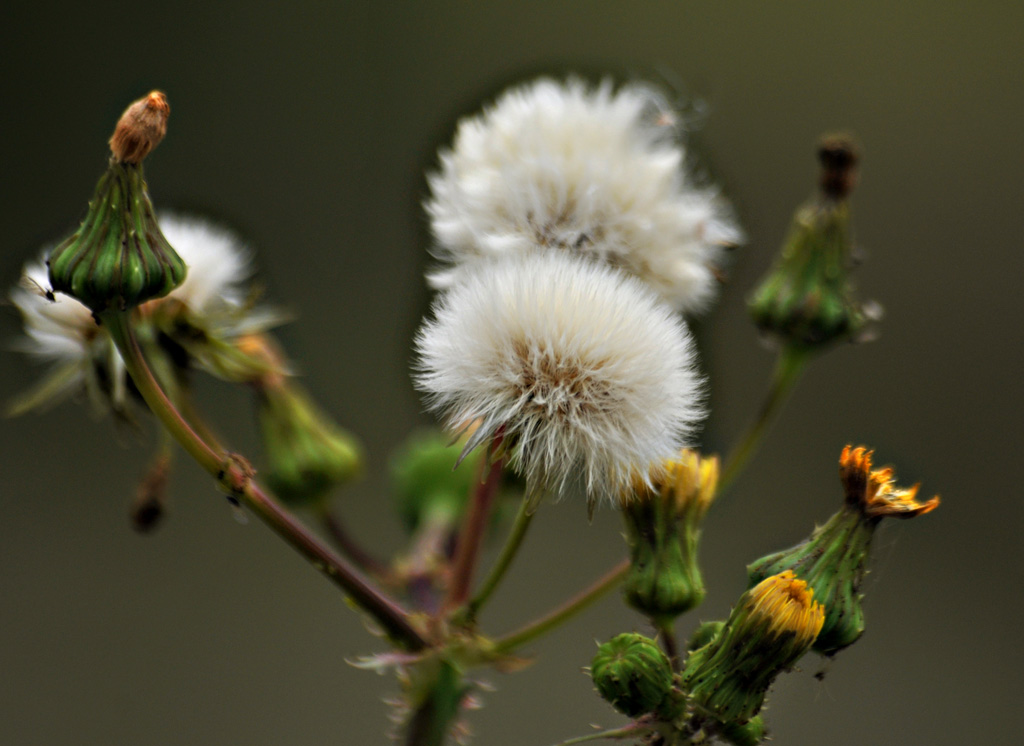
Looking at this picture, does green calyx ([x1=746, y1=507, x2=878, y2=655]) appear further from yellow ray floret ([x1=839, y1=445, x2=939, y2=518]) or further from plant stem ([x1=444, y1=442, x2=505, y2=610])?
plant stem ([x1=444, y1=442, x2=505, y2=610])

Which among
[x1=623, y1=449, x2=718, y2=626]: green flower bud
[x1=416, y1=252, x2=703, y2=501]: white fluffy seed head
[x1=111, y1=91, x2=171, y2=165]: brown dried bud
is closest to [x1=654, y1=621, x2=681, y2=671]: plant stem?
[x1=623, y1=449, x2=718, y2=626]: green flower bud

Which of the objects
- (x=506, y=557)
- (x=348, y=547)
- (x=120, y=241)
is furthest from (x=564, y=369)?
(x=348, y=547)

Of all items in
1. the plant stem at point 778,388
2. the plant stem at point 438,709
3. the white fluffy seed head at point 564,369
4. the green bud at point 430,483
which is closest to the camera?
the white fluffy seed head at point 564,369

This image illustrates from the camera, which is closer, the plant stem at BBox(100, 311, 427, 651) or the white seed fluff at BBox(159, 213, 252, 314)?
the plant stem at BBox(100, 311, 427, 651)

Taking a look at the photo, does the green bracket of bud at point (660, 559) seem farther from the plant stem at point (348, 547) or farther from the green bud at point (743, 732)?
the plant stem at point (348, 547)

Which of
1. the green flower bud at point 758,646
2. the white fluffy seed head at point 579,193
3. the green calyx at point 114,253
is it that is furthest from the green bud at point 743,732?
the green calyx at point 114,253

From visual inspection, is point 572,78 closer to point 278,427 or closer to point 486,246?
point 486,246
